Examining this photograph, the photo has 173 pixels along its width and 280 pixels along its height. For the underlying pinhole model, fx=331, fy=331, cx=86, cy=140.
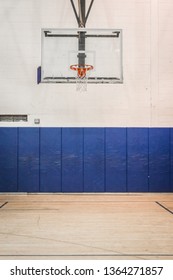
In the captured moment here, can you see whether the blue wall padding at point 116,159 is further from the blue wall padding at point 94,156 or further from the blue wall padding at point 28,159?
the blue wall padding at point 28,159

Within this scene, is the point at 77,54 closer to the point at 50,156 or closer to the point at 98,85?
the point at 98,85

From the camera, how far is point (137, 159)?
8.96 meters

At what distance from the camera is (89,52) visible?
7.97 metres

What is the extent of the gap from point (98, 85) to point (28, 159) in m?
2.77

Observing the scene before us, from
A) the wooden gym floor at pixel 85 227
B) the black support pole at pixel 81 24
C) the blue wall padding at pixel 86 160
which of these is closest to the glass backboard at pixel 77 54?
the black support pole at pixel 81 24

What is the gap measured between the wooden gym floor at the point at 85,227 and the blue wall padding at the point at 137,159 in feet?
2.06

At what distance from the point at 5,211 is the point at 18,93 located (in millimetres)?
3585

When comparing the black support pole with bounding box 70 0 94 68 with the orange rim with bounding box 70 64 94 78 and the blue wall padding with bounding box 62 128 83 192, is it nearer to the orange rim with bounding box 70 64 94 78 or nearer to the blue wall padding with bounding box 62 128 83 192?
the orange rim with bounding box 70 64 94 78

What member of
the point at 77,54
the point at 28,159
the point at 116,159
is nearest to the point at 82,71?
the point at 77,54

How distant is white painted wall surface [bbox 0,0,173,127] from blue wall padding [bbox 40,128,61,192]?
28 centimetres

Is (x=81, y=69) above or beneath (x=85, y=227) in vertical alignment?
above

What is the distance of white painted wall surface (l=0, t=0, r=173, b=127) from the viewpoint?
900 centimetres
